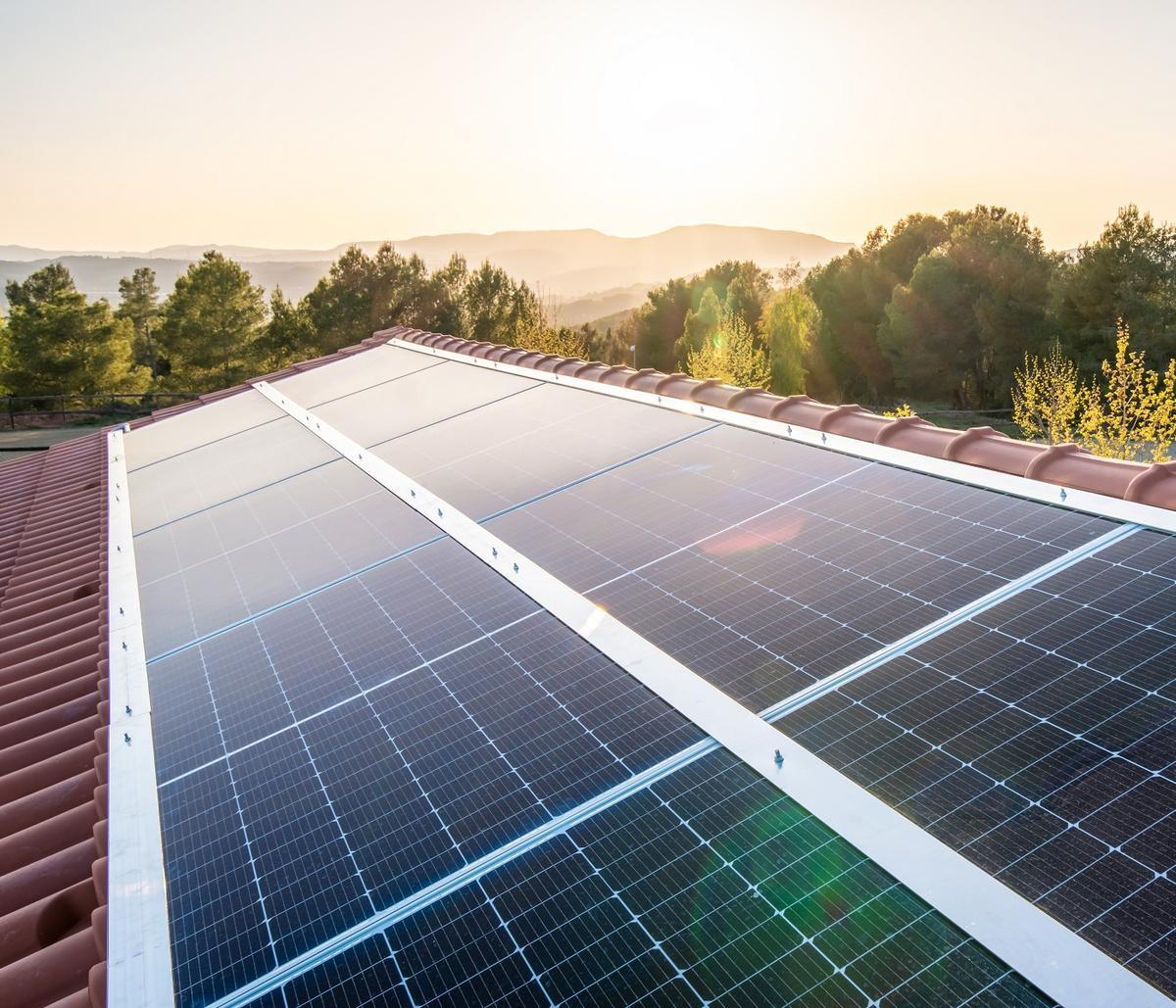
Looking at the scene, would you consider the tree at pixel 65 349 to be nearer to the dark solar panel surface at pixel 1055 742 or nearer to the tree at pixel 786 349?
the tree at pixel 786 349

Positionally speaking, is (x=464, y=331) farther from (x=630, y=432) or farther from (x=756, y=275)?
(x=630, y=432)

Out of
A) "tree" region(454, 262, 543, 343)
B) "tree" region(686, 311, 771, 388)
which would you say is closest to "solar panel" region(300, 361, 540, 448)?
"tree" region(686, 311, 771, 388)

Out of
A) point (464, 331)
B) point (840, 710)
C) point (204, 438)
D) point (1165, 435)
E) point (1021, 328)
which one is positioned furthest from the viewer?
point (464, 331)

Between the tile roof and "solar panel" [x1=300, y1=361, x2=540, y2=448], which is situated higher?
"solar panel" [x1=300, y1=361, x2=540, y2=448]

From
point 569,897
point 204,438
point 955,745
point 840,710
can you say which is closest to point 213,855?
point 569,897

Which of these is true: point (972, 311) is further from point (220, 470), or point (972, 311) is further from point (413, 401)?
point (220, 470)

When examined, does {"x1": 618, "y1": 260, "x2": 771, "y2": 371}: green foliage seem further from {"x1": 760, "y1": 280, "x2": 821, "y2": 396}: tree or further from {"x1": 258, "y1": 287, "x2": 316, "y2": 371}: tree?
{"x1": 258, "y1": 287, "x2": 316, "y2": 371}: tree
